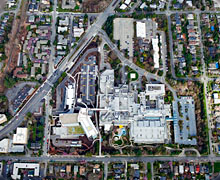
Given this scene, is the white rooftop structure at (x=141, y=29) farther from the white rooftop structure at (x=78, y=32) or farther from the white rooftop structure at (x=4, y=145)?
the white rooftop structure at (x=4, y=145)

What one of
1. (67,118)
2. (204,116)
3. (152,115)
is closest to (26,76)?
(67,118)

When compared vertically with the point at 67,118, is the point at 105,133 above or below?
below

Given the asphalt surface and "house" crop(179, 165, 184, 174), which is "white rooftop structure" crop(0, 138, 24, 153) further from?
"house" crop(179, 165, 184, 174)

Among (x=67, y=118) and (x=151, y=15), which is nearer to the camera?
(x=67, y=118)

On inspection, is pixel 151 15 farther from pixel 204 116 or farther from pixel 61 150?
pixel 61 150

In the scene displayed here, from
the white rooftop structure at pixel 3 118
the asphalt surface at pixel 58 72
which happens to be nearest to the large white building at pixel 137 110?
the asphalt surface at pixel 58 72
